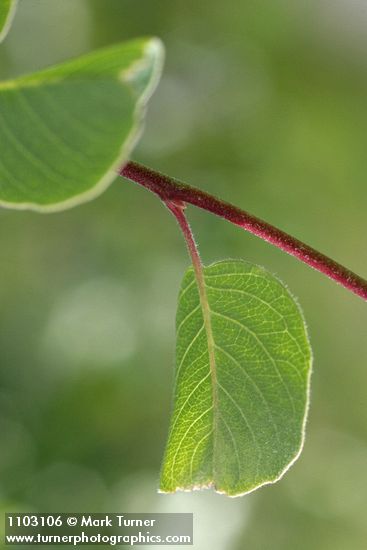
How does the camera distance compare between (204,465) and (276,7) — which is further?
(276,7)

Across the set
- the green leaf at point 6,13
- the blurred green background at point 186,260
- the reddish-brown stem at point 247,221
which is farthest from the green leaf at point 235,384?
the blurred green background at point 186,260

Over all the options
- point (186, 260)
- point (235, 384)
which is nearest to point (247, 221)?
point (235, 384)

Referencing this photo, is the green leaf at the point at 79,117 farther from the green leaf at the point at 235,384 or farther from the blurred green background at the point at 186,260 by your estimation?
the blurred green background at the point at 186,260

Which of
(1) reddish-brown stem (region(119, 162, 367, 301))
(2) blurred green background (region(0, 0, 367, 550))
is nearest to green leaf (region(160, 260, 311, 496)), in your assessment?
(1) reddish-brown stem (region(119, 162, 367, 301))

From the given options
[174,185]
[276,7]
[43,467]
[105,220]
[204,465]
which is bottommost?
[204,465]

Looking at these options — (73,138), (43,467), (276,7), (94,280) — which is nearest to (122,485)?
(43,467)

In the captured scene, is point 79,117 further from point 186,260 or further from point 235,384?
point 186,260

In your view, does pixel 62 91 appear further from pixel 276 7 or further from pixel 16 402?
pixel 276 7
